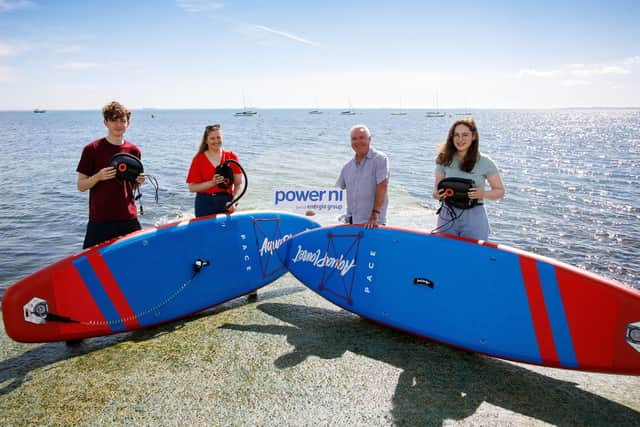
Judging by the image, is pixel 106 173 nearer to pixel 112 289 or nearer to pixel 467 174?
pixel 112 289

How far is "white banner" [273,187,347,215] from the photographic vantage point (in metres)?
6.23

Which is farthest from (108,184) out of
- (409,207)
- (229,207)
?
(409,207)

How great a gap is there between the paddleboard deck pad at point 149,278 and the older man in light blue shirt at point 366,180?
3.15ft

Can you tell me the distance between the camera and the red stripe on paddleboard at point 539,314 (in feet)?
10.3

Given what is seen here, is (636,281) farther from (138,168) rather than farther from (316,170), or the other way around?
(316,170)

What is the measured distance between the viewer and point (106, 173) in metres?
3.45

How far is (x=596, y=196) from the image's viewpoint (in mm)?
13914

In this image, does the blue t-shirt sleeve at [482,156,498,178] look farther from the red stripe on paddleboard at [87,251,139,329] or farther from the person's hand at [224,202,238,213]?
the red stripe on paddleboard at [87,251,139,329]

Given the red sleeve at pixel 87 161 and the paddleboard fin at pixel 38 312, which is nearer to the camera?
the paddleboard fin at pixel 38 312

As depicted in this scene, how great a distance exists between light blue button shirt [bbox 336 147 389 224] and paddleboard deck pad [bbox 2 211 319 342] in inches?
36.3

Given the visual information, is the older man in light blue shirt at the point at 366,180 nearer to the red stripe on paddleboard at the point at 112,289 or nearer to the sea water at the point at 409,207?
the sea water at the point at 409,207

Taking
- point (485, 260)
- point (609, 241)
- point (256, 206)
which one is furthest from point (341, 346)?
point (609, 241)

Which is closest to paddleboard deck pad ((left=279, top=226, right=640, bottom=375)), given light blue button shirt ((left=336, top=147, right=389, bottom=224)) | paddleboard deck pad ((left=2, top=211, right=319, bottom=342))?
light blue button shirt ((left=336, top=147, right=389, bottom=224))

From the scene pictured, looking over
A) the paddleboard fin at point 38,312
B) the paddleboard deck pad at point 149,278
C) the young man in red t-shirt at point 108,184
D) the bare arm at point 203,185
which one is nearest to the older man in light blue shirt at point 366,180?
the paddleboard deck pad at point 149,278
